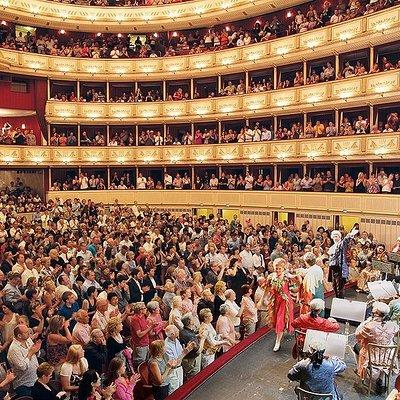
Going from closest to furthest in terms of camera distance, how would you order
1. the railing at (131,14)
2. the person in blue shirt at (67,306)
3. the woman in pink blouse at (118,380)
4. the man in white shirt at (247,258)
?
the woman in pink blouse at (118,380), the person in blue shirt at (67,306), the man in white shirt at (247,258), the railing at (131,14)

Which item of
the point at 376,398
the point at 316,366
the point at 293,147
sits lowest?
the point at 376,398

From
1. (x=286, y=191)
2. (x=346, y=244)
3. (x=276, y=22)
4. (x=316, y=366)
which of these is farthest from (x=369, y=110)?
(x=316, y=366)

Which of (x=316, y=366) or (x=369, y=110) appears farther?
(x=369, y=110)

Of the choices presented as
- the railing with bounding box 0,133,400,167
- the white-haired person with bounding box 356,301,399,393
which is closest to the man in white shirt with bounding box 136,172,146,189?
the railing with bounding box 0,133,400,167

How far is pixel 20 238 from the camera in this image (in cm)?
1282

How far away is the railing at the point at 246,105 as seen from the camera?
18672 mm

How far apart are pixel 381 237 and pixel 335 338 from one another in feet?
41.0

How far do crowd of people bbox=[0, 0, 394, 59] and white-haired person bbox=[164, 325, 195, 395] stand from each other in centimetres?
1770

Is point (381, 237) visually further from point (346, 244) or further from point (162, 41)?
point (162, 41)

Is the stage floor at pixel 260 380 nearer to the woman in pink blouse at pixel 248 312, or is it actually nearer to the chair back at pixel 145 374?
the woman in pink blouse at pixel 248 312

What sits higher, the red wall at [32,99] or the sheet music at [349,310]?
the red wall at [32,99]

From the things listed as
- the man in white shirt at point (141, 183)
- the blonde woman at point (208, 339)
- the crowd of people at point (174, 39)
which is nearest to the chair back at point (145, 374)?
the blonde woman at point (208, 339)

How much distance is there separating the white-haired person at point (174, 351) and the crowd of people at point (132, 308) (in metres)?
0.01

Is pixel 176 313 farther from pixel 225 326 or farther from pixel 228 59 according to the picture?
pixel 228 59
